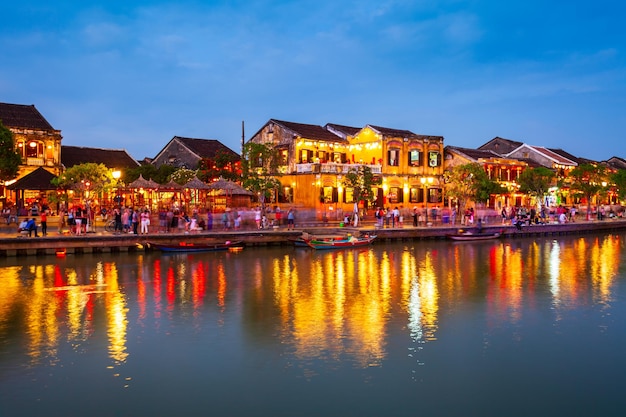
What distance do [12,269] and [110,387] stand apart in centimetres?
1865

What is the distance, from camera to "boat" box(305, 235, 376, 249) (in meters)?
37.9

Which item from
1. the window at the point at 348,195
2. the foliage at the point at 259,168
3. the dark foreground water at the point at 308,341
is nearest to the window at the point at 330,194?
the window at the point at 348,195

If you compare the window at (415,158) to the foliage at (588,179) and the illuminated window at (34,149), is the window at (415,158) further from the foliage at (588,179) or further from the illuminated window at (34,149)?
the illuminated window at (34,149)

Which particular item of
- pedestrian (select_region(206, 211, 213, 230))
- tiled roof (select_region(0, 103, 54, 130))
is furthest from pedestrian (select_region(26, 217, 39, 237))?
tiled roof (select_region(0, 103, 54, 130))

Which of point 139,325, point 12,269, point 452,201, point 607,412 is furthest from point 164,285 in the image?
point 452,201

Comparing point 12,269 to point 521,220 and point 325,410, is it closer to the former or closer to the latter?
point 325,410

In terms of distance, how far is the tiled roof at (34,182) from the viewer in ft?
163

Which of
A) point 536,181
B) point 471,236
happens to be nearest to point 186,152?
point 471,236

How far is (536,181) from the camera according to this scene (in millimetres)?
61250

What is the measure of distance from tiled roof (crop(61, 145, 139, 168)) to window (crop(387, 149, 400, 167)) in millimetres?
28458

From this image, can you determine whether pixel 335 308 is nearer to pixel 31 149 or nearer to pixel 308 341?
pixel 308 341

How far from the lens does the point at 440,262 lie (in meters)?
32.8

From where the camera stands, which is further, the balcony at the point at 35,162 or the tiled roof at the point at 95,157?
the tiled roof at the point at 95,157

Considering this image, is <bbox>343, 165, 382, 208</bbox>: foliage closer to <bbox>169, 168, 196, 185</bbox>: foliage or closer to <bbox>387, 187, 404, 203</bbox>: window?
<bbox>387, 187, 404, 203</bbox>: window
